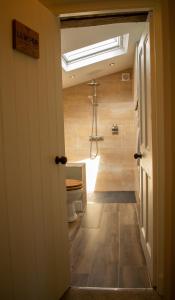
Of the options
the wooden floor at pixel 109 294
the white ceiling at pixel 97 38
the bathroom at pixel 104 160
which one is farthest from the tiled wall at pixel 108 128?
the wooden floor at pixel 109 294

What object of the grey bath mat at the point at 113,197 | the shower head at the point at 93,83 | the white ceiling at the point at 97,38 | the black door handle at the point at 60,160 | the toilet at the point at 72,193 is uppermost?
the white ceiling at the point at 97,38

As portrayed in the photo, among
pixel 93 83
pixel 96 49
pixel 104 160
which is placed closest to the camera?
pixel 96 49

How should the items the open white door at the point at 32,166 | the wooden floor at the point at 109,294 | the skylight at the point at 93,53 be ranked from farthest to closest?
the skylight at the point at 93,53, the wooden floor at the point at 109,294, the open white door at the point at 32,166

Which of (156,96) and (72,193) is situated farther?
(72,193)

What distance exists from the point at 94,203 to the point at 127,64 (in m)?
2.38

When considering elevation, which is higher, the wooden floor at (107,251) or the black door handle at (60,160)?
the black door handle at (60,160)

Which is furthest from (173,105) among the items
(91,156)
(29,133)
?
(91,156)

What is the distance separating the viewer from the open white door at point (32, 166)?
1230 millimetres

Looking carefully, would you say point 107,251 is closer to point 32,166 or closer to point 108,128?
point 32,166

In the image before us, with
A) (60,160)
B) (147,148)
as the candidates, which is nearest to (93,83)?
(147,148)

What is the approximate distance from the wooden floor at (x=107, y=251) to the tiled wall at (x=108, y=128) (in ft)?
4.54

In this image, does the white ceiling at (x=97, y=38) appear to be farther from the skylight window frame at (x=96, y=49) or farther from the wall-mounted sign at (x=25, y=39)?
the wall-mounted sign at (x=25, y=39)

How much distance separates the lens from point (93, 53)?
390cm

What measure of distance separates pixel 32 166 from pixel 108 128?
376cm
